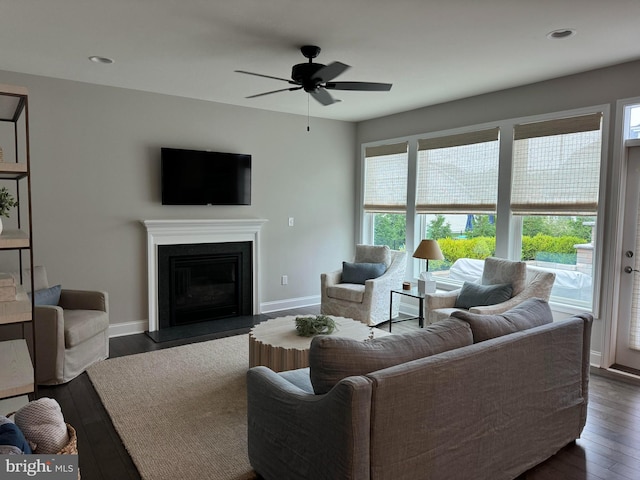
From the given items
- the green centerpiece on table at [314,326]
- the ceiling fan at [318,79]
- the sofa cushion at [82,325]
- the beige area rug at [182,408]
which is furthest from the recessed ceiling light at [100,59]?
the green centerpiece on table at [314,326]

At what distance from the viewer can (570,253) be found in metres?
4.40

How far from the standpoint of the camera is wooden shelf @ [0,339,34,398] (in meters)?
1.76

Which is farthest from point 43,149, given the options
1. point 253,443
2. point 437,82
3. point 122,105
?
point 437,82

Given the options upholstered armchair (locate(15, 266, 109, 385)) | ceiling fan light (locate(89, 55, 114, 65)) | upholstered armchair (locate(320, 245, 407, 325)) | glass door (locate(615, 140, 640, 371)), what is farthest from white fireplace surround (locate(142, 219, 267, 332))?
glass door (locate(615, 140, 640, 371))

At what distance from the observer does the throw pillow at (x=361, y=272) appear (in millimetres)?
5551

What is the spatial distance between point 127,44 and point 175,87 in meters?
1.30

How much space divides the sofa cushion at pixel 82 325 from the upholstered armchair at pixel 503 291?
3.20m

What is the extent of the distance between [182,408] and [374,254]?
134 inches

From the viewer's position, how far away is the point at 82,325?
12.3ft

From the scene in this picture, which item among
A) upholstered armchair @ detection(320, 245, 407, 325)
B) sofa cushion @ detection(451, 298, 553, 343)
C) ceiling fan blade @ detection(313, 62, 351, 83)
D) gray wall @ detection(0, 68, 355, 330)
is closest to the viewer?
sofa cushion @ detection(451, 298, 553, 343)

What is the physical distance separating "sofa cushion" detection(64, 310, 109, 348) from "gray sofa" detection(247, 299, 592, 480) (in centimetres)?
215

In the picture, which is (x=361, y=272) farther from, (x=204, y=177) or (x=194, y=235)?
(x=204, y=177)

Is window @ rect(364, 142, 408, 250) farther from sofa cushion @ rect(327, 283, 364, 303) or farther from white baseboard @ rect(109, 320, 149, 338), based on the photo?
white baseboard @ rect(109, 320, 149, 338)

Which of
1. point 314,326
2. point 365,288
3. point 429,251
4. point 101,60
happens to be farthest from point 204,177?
point 429,251
